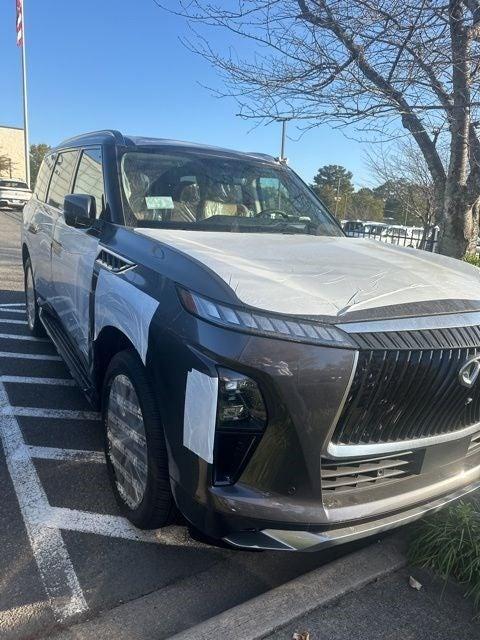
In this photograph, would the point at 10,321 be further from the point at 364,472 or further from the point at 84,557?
the point at 364,472

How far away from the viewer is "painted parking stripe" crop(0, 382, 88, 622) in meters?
2.29

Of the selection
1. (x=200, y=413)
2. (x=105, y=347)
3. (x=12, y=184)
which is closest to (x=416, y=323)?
(x=200, y=413)

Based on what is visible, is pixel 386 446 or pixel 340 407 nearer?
pixel 340 407

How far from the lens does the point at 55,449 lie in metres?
3.54

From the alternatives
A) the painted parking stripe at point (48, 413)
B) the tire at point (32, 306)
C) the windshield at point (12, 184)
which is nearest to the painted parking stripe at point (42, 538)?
the painted parking stripe at point (48, 413)

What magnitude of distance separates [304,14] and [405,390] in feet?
14.5

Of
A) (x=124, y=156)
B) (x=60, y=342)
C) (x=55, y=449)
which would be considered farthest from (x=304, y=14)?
(x=55, y=449)

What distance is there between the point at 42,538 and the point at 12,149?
59421 millimetres

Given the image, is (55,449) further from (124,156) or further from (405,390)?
(405,390)

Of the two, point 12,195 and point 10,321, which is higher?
point 12,195

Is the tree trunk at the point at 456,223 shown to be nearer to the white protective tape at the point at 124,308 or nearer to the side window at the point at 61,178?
the side window at the point at 61,178

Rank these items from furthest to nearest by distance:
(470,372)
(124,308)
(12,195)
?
(12,195) → (124,308) → (470,372)

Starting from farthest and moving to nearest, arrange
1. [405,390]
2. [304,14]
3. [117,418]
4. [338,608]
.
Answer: [304,14]
[117,418]
[338,608]
[405,390]

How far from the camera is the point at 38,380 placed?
15.5 ft
